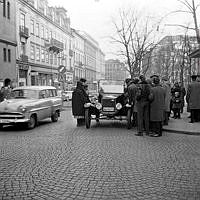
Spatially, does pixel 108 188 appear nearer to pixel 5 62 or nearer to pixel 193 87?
pixel 193 87

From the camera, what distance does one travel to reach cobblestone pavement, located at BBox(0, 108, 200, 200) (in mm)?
4809

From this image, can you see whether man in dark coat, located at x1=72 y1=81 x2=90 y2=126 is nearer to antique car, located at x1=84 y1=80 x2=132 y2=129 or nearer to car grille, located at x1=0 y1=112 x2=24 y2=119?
antique car, located at x1=84 y1=80 x2=132 y2=129

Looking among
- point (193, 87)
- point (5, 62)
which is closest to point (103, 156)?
point (193, 87)

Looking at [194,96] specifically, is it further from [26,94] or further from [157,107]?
[26,94]

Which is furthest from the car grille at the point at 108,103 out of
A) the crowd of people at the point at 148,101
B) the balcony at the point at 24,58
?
the balcony at the point at 24,58

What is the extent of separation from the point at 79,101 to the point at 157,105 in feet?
12.2

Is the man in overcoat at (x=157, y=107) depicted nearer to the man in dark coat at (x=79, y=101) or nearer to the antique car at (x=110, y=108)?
the antique car at (x=110, y=108)

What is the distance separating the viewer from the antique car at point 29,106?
11914 mm

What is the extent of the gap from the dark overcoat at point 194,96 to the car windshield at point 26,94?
21.0 feet

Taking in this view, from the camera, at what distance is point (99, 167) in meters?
6.34

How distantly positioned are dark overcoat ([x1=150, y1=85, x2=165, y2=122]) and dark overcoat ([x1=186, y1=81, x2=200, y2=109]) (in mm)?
3045

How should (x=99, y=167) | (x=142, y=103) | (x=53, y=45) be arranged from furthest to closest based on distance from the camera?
(x=53, y=45)
(x=142, y=103)
(x=99, y=167)

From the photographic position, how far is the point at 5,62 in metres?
32.4

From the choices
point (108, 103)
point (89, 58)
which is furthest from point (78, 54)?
point (108, 103)
